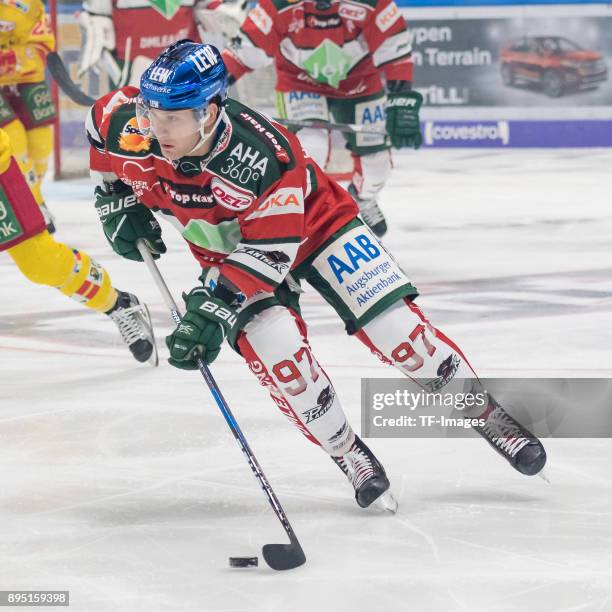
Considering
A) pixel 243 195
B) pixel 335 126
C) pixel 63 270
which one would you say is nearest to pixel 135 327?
pixel 63 270

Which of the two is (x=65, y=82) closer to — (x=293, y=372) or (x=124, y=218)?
(x=124, y=218)

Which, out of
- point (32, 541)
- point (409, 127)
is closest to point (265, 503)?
point (32, 541)

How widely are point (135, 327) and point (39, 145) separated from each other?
2.87 m

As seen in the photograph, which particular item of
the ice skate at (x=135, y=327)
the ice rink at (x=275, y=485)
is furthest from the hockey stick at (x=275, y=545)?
the ice skate at (x=135, y=327)

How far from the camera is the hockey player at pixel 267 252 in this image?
3.03m

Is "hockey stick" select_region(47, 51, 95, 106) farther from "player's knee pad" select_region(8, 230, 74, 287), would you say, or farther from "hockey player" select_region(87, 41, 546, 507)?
"hockey player" select_region(87, 41, 546, 507)

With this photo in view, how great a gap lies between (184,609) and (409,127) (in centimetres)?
407

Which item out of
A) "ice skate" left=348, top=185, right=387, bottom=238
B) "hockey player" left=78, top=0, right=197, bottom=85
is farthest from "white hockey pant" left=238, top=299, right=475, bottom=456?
"hockey player" left=78, top=0, right=197, bottom=85

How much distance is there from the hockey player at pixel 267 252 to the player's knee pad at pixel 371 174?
3.39 m

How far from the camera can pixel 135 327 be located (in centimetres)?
477

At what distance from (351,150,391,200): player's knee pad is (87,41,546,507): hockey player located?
11.1ft

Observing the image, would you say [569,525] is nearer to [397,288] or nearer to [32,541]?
[397,288]

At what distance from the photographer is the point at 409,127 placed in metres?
6.43

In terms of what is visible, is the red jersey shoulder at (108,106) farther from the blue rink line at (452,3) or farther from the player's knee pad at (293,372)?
the blue rink line at (452,3)
